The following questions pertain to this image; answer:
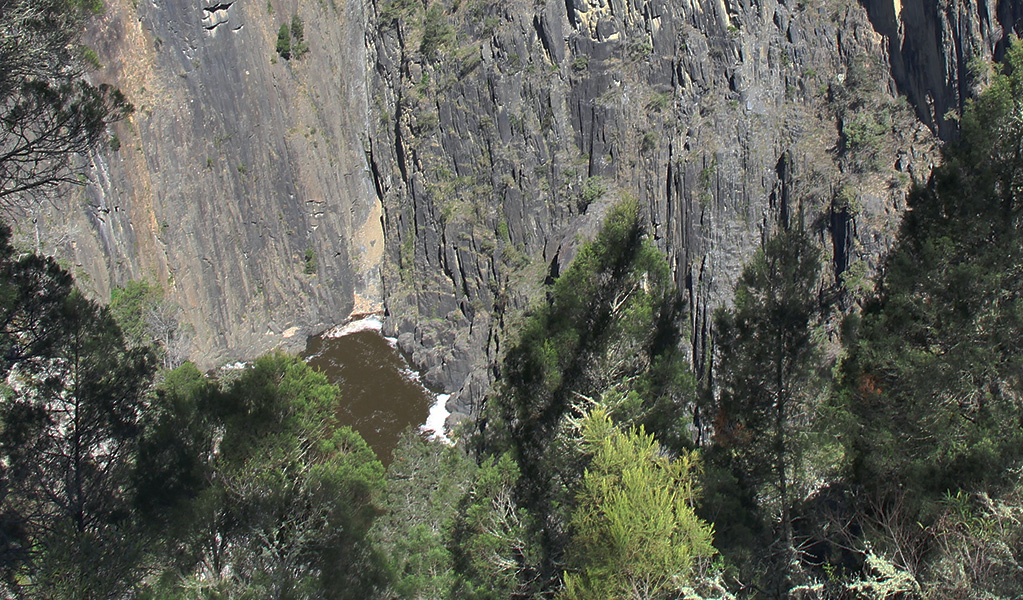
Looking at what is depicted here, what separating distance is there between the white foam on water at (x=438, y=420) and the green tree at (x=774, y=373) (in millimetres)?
19789

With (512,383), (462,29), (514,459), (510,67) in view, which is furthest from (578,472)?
(462,29)

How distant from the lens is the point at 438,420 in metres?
31.3

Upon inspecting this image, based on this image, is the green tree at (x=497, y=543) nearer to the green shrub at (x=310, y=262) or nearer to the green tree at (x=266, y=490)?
the green tree at (x=266, y=490)

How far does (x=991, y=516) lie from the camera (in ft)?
23.6

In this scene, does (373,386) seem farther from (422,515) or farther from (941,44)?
(941,44)

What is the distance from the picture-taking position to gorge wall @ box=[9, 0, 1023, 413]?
2894cm

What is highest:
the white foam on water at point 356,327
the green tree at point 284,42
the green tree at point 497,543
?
the green tree at point 284,42

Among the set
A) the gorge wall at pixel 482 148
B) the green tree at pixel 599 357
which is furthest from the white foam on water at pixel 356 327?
the green tree at pixel 599 357

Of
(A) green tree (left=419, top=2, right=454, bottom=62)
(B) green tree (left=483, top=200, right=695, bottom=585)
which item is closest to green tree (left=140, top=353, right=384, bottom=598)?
(B) green tree (left=483, top=200, right=695, bottom=585)

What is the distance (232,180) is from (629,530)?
29.9 m

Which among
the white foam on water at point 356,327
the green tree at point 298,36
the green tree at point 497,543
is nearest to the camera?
the green tree at point 497,543

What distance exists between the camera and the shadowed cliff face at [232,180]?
27.9 metres

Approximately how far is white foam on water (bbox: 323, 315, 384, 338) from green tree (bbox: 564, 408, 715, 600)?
29176mm

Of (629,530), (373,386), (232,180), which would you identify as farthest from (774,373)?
(232,180)
